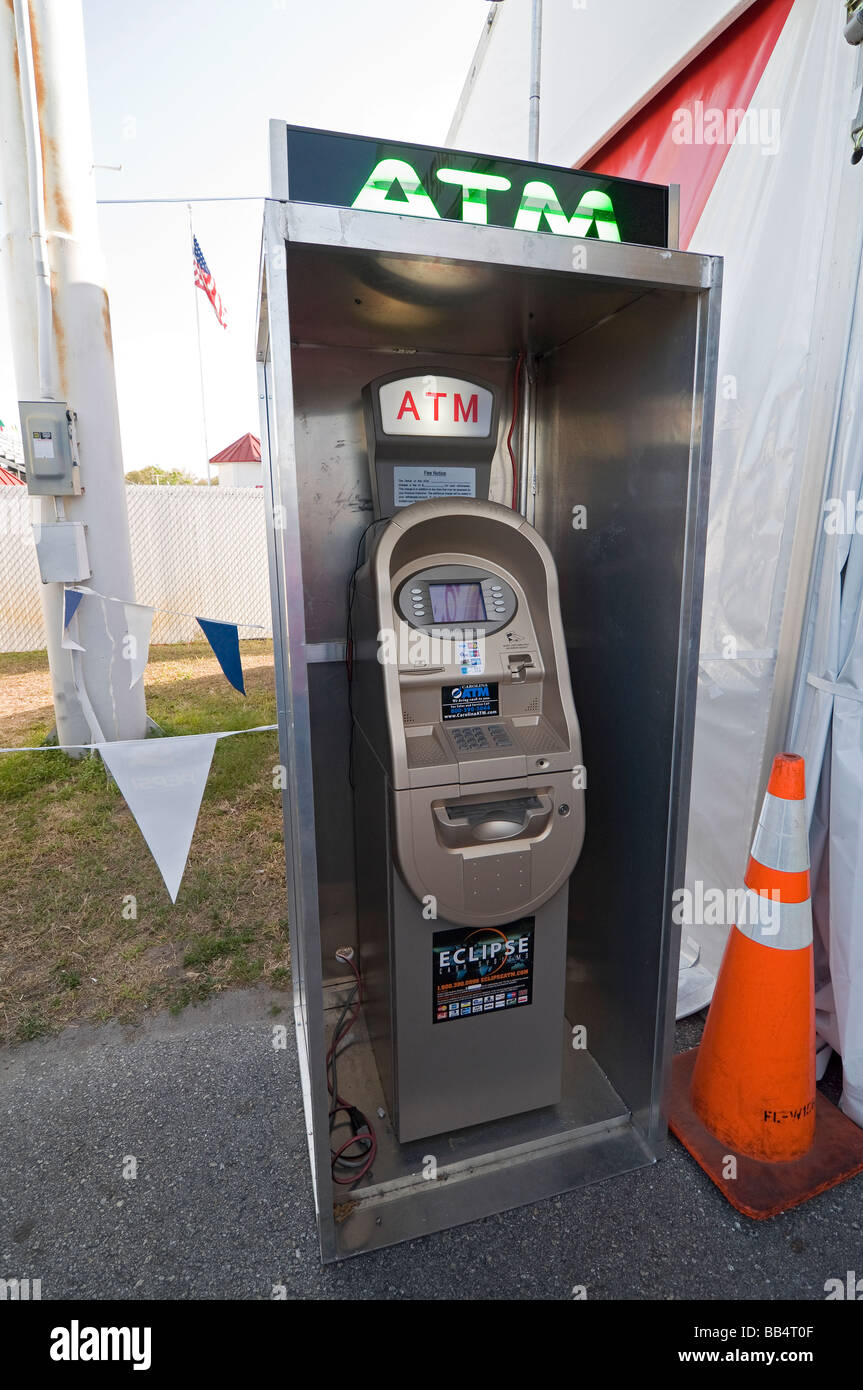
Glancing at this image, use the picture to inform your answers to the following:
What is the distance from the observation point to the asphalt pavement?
167 centimetres

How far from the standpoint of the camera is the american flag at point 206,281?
8.61 metres

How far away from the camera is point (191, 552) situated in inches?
293

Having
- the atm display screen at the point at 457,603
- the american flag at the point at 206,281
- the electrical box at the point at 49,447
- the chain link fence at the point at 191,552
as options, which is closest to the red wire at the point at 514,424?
the atm display screen at the point at 457,603

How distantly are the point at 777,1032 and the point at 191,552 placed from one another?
688 centimetres

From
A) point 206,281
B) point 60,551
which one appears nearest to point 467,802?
point 60,551

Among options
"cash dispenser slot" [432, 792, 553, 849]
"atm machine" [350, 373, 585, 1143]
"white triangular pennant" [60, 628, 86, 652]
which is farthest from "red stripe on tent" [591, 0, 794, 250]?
"white triangular pennant" [60, 628, 86, 652]

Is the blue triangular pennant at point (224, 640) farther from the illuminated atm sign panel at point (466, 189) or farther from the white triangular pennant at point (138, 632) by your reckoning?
the illuminated atm sign panel at point (466, 189)

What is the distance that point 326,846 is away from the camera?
2609 mm

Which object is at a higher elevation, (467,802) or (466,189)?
(466,189)

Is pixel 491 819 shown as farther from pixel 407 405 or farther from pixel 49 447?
pixel 49 447

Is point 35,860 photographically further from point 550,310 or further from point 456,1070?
point 550,310

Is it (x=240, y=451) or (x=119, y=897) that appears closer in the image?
(x=119, y=897)

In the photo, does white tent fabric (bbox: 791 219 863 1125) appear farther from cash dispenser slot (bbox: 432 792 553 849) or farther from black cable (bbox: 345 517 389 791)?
black cable (bbox: 345 517 389 791)

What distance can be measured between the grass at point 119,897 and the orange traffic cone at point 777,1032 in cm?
164
